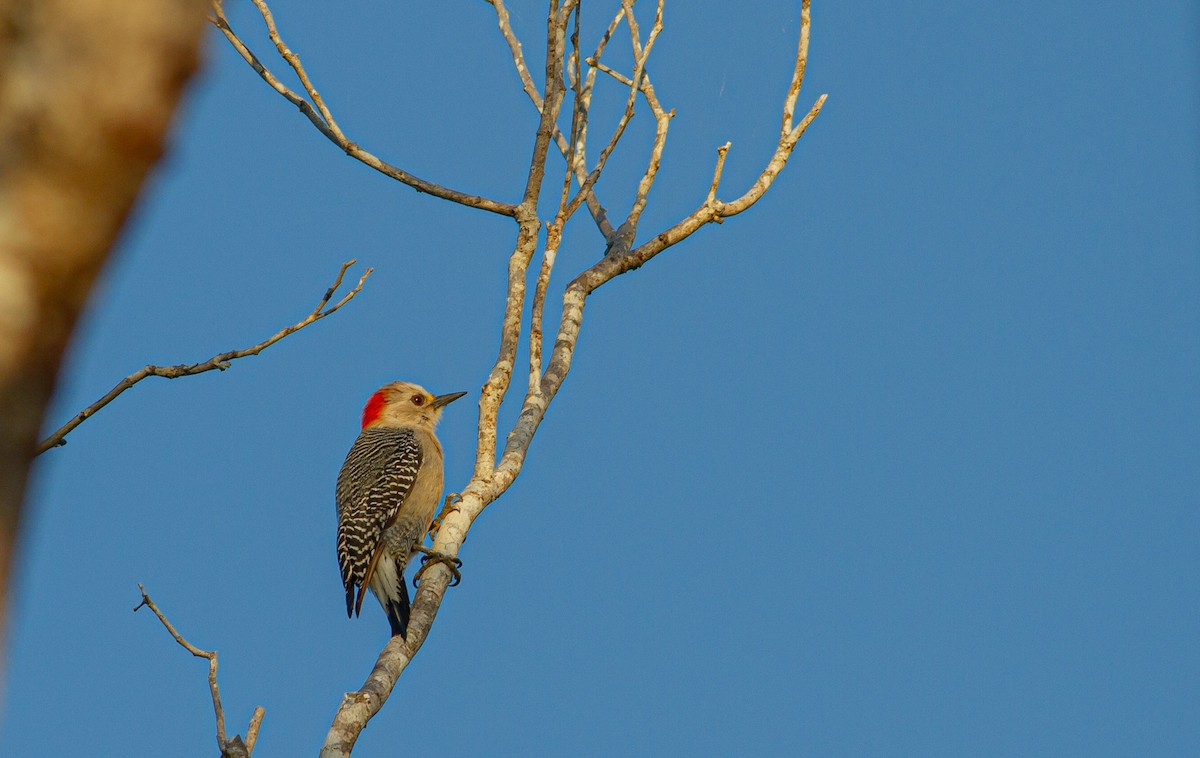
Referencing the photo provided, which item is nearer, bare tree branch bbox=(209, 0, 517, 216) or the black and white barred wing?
bare tree branch bbox=(209, 0, 517, 216)

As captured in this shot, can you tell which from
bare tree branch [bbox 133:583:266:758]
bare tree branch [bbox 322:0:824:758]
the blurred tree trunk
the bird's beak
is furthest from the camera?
the bird's beak

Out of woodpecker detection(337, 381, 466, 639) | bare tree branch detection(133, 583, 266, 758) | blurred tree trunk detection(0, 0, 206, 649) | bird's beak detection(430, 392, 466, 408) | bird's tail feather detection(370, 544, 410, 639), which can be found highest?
bird's beak detection(430, 392, 466, 408)

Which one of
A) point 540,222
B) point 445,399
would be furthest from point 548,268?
point 445,399

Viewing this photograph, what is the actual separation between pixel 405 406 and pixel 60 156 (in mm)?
10524

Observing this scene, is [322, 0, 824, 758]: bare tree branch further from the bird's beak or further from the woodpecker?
the bird's beak

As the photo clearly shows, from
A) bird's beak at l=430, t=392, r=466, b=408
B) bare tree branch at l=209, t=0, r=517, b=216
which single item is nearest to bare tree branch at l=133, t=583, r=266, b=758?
bare tree branch at l=209, t=0, r=517, b=216

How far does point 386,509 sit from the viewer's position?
966 cm

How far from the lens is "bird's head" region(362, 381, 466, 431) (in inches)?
458

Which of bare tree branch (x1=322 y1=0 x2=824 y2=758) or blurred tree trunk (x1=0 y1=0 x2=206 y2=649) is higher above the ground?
bare tree branch (x1=322 y1=0 x2=824 y2=758)

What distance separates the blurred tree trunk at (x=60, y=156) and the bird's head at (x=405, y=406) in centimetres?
1016

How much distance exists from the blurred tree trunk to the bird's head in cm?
1016

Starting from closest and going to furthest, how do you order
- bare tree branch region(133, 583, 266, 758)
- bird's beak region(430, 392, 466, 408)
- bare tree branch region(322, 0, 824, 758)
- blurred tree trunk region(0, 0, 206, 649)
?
blurred tree trunk region(0, 0, 206, 649), bare tree branch region(133, 583, 266, 758), bare tree branch region(322, 0, 824, 758), bird's beak region(430, 392, 466, 408)

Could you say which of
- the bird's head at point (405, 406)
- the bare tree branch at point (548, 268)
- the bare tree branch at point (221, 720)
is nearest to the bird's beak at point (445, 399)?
the bird's head at point (405, 406)

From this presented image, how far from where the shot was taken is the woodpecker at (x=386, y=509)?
9492mm
